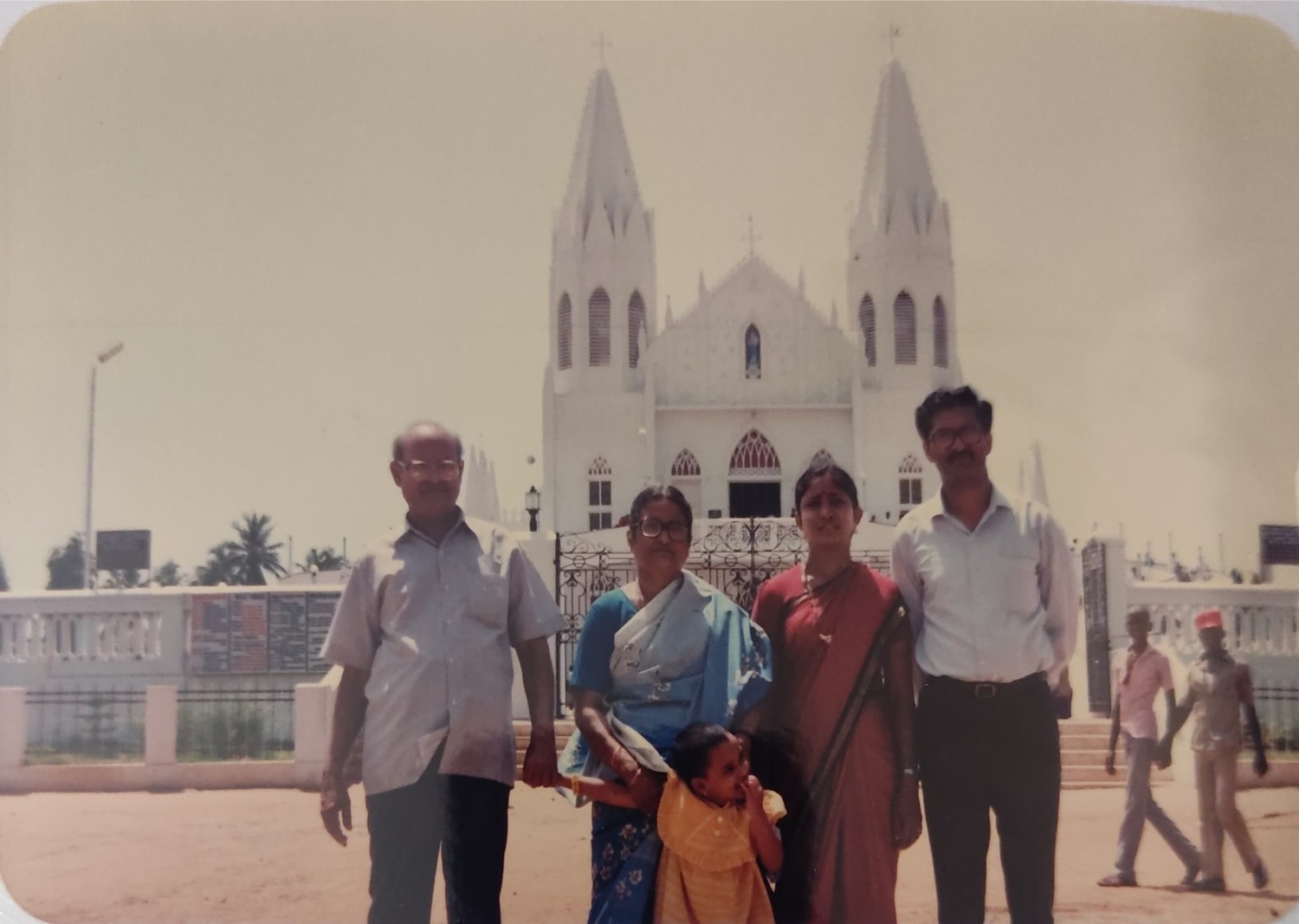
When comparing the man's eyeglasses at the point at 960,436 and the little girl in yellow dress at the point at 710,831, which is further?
the man's eyeglasses at the point at 960,436

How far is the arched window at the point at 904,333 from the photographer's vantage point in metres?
3.84

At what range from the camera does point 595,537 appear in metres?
3.95

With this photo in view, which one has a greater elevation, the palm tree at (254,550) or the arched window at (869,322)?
the arched window at (869,322)

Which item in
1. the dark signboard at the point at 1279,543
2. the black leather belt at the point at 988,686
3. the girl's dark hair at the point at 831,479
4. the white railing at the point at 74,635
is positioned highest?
the girl's dark hair at the point at 831,479

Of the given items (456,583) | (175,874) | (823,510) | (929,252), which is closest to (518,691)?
(456,583)

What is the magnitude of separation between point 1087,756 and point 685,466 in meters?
1.60

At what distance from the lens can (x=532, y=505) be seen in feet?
12.9

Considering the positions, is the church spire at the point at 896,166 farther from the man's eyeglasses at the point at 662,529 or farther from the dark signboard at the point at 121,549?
the dark signboard at the point at 121,549

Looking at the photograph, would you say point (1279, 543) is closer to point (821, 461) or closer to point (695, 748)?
point (821, 461)

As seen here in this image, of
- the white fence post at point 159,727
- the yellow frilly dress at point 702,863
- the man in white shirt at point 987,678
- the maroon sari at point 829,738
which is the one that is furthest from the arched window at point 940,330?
the white fence post at point 159,727

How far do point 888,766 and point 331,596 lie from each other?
5.64ft

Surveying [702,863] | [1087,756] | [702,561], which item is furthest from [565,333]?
[1087,756]

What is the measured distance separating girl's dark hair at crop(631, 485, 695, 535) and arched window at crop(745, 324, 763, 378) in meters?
0.81

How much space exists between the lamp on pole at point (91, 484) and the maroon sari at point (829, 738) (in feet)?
7.09
